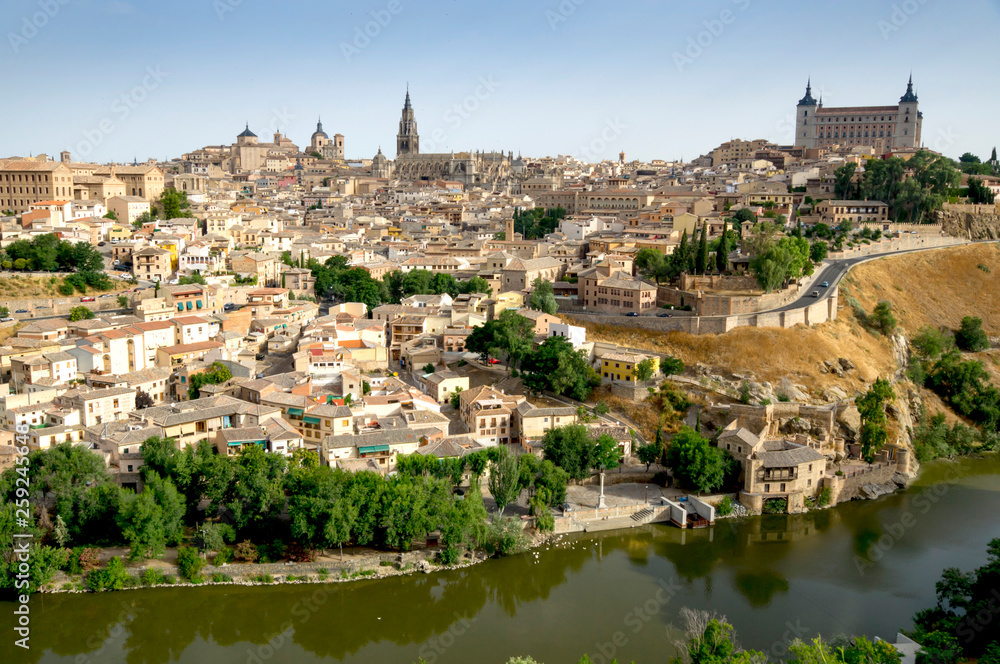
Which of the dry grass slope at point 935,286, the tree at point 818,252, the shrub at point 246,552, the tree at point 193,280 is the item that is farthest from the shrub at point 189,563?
the tree at point 818,252

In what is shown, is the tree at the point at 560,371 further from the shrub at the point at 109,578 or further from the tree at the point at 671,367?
the shrub at the point at 109,578

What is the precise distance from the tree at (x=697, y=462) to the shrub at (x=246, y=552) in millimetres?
6307

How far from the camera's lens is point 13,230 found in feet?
66.4

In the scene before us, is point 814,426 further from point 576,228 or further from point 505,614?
point 576,228

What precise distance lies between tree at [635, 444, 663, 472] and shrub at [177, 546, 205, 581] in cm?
673

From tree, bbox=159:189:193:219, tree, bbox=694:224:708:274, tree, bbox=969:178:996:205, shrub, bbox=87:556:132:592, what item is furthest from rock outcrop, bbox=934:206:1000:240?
shrub, bbox=87:556:132:592

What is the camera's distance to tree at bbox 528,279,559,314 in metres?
18.6

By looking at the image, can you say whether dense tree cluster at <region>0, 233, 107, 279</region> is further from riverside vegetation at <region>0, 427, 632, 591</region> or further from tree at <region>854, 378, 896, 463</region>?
tree at <region>854, 378, 896, 463</region>

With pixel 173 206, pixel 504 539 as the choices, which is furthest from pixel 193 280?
pixel 504 539

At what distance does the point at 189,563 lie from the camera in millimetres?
10391

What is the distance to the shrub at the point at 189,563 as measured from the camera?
10375 millimetres

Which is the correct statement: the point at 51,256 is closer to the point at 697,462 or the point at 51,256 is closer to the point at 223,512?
the point at 223,512

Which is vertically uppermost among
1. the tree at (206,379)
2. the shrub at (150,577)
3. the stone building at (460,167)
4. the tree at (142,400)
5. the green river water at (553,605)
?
the stone building at (460,167)

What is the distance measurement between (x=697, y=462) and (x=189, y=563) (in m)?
7.26
